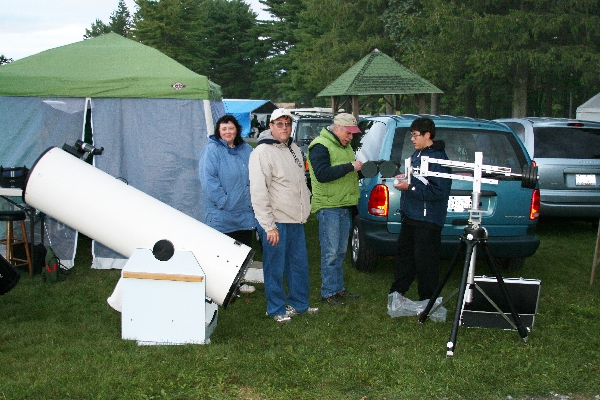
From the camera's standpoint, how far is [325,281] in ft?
20.6

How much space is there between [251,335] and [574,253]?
553 centimetres

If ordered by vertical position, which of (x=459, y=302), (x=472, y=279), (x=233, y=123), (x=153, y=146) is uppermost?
(x=233, y=123)

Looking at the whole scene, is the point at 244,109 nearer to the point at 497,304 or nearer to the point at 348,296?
the point at 348,296

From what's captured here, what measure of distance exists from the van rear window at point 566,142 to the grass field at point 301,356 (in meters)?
3.60

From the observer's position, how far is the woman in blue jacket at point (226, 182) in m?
6.19

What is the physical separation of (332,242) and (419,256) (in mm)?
852

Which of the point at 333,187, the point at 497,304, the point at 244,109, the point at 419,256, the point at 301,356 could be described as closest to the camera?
the point at 301,356

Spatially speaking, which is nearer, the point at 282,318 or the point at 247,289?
the point at 282,318

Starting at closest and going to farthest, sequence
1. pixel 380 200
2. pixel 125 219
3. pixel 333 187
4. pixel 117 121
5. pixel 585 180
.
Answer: pixel 125 219 → pixel 333 187 → pixel 380 200 → pixel 117 121 → pixel 585 180

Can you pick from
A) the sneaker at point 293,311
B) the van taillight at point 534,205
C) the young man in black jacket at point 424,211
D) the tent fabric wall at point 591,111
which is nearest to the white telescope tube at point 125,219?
the sneaker at point 293,311

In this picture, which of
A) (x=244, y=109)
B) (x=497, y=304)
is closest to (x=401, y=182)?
(x=497, y=304)

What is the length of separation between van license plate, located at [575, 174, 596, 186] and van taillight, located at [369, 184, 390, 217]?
433 centimetres

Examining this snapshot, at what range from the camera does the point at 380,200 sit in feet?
21.8

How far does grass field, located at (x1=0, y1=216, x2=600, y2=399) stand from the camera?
13.6ft
